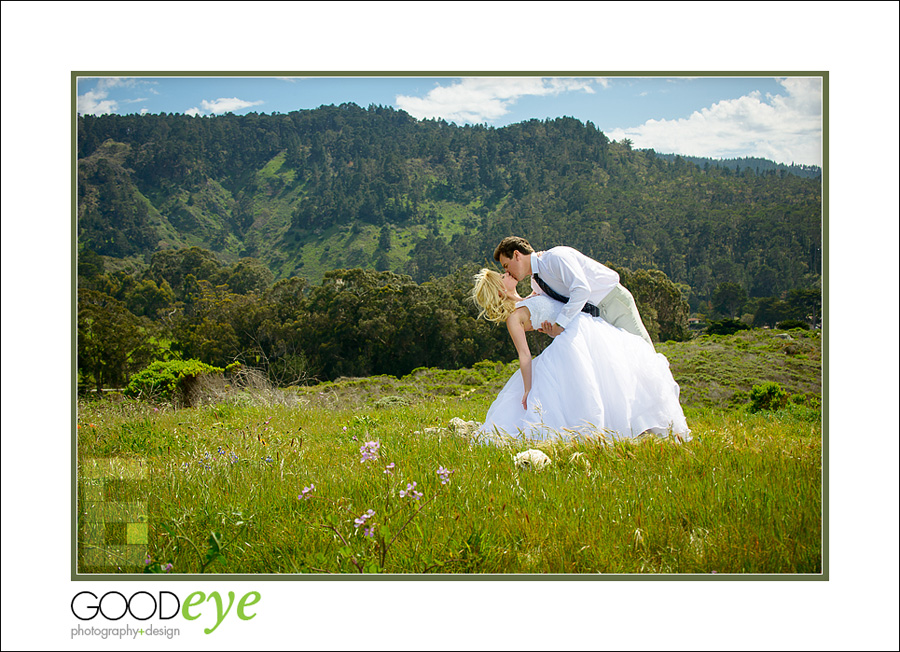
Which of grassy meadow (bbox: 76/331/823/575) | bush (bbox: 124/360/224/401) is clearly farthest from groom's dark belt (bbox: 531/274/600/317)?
bush (bbox: 124/360/224/401)

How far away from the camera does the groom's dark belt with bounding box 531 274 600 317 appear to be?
498cm

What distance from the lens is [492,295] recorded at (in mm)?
5078

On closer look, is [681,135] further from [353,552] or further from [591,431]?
[353,552]

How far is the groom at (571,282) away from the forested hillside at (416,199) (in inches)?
56.6

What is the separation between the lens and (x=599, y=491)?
3.39m

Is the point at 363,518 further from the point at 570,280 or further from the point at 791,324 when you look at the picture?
the point at 791,324

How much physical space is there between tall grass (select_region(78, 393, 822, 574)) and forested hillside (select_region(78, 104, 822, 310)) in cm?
195

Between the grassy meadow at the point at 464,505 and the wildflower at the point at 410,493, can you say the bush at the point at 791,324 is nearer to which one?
the grassy meadow at the point at 464,505

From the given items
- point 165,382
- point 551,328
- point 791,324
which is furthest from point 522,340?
point 165,382

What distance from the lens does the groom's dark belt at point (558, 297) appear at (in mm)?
4980

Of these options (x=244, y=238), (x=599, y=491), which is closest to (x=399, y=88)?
(x=599, y=491)

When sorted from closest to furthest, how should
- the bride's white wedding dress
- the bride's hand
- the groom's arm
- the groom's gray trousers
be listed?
the bride's white wedding dress → the groom's arm → the bride's hand → the groom's gray trousers

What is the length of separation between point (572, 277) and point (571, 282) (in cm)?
5

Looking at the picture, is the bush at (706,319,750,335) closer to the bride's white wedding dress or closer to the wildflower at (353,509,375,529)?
the bride's white wedding dress
